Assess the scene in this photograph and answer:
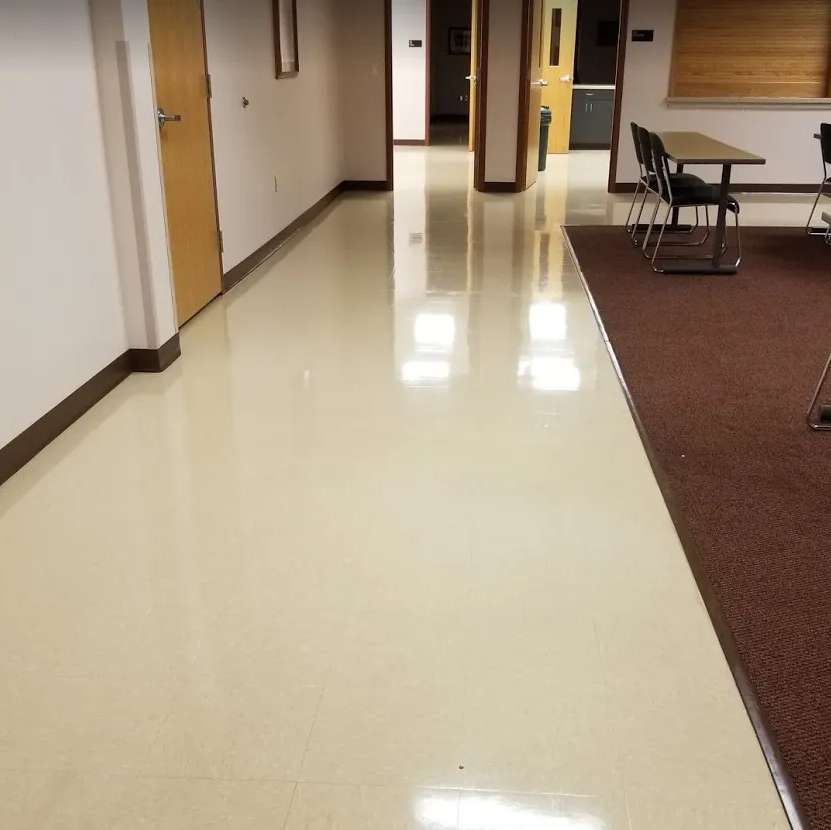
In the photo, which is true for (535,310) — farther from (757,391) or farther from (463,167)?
(463,167)

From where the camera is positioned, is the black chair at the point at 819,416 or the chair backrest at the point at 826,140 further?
the chair backrest at the point at 826,140

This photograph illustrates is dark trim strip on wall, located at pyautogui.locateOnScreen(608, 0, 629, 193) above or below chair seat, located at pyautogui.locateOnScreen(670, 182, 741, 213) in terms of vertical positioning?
above

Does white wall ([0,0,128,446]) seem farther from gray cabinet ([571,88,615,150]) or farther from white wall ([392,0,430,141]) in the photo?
gray cabinet ([571,88,615,150])

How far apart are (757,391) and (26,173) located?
3.02 metres

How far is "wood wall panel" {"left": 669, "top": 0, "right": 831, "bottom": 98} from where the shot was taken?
879 centimetres

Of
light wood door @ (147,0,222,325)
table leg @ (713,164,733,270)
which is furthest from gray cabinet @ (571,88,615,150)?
light wood door @ (147,0,222,325)

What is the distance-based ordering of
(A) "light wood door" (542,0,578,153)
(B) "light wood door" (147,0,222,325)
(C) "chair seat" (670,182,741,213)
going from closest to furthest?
(B) "light wood door" (147,0,222,325)
(C) "chair seat" (670,182,741,213)
(A) "light wood door" (542,0,578,153)

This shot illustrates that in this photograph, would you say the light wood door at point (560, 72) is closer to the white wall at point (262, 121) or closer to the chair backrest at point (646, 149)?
the white wall at point (262, 121)

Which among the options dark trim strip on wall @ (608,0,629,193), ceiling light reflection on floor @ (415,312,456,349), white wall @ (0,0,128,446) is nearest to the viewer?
white wall @ (0,0,128,446)

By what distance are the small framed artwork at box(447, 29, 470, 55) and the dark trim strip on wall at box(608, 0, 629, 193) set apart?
8980mm

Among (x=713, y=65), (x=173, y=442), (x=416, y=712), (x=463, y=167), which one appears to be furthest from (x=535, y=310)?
(x=463, y=167)

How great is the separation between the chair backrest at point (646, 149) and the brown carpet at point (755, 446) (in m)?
0.75

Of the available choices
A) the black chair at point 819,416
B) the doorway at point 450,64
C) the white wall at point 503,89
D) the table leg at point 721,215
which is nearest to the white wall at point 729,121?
the white wall at point 503,89

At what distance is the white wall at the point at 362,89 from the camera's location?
9156 mm
